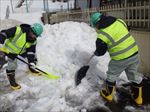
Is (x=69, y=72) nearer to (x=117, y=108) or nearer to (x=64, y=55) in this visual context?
(x=64, y=55)

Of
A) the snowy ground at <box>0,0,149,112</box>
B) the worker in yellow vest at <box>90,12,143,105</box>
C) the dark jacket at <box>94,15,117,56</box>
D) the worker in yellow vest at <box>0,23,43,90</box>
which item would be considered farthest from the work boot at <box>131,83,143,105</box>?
the worker in yellow vest at <box>0,23,43,90</box>

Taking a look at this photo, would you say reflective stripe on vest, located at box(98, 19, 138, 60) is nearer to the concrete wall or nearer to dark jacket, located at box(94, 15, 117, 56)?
dark jacket, located at box(94, 15, 117, 56)

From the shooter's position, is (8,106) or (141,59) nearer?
(8,106)

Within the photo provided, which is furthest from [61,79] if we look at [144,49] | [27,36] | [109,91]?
[144,49]

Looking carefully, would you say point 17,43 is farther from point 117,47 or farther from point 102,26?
point 117,47

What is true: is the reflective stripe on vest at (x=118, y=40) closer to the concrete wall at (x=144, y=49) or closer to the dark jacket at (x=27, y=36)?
the concrete wall at (x=144, y=49)

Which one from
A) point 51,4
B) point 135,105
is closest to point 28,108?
point 135,105

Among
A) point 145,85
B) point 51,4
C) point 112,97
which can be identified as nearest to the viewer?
point 112,97

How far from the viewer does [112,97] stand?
713 cm

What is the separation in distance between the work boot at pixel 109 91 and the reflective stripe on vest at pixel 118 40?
0.67m

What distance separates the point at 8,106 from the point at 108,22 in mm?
2987

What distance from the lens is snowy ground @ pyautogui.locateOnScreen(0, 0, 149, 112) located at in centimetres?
682

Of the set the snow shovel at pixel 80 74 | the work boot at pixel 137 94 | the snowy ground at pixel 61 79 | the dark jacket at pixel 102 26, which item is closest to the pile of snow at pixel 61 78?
the snowy ground at pixel 61 79

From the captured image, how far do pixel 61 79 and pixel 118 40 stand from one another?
2258 millimetres
